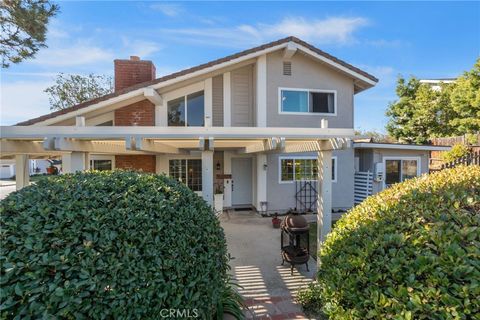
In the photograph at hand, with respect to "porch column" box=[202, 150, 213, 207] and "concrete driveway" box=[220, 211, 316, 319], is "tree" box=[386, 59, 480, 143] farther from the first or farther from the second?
"porch column" box=[202, 150, 213, 207]

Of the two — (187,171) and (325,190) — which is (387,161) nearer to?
(325,190)

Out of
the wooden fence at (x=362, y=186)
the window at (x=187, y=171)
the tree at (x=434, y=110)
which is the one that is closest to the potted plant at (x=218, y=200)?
the window at (x=187, y=171)

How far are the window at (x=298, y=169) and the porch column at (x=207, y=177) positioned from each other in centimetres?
656

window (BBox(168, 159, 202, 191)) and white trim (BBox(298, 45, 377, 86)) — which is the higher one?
white trim (BBox(298, 45, 377, 86))

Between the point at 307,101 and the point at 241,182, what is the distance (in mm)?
4762

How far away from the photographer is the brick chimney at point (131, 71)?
34.3ft

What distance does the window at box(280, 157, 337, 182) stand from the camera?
10922 millimetres

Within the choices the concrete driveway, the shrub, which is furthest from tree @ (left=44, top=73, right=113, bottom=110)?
the shrub

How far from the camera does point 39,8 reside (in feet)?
24.2

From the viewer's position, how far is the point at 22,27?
24.6 ft

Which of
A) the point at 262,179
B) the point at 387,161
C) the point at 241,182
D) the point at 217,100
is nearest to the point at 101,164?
the point at 217,100

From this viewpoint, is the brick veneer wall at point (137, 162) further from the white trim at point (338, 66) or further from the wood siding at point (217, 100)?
the white trim at point (338, 66)

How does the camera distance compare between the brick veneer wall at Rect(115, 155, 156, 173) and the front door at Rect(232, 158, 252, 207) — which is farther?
the front door at Rect(232, 158, 252, 207)

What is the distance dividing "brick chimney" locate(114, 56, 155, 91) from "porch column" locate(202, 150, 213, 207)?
25.5 ft
